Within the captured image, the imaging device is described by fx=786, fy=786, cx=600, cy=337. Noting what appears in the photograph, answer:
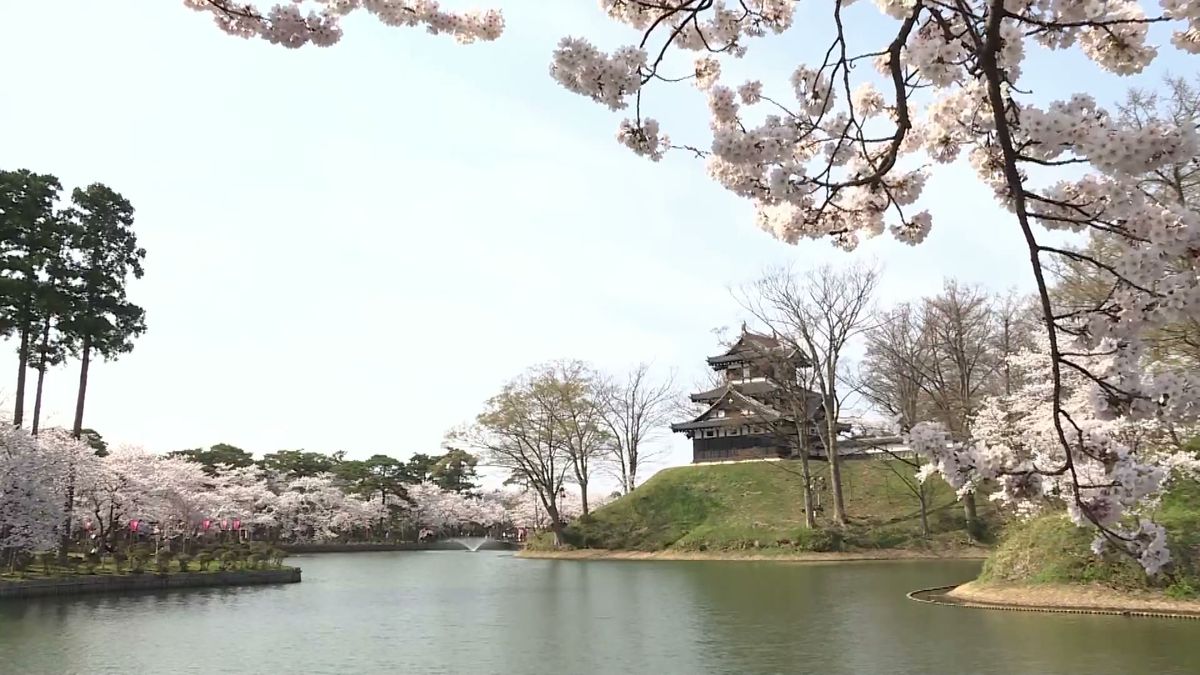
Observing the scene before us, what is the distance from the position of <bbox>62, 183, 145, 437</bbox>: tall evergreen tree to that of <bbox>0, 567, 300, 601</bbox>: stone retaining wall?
679 centimetres

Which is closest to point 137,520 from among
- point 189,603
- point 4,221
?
point 4,221

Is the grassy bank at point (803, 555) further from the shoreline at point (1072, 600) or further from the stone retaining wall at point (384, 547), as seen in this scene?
the stone retaining wall at point (384, 547)

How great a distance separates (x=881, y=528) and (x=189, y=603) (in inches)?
989

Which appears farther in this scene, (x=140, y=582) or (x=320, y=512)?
(x=320, y=512)

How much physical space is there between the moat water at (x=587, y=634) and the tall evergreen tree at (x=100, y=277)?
30.6 feet

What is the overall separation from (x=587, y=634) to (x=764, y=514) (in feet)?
82.6

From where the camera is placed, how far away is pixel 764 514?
3572 centimetres

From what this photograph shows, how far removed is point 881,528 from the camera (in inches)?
1256

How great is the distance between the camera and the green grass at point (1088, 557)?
1320cm

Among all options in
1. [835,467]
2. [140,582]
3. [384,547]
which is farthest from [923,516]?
[384,547]

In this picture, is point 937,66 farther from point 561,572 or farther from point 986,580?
point 561,572

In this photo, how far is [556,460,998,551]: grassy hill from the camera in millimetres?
31078

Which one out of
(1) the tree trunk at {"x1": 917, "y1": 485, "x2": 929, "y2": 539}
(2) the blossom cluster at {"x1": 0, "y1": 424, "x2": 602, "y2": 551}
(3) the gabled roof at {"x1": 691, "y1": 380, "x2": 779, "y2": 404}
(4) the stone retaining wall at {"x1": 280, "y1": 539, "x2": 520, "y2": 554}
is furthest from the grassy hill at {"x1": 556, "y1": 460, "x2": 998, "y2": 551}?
(4) the stone retaining wall at {"x1": 280, "y1": 539, "x2": 520, "y2": 554}

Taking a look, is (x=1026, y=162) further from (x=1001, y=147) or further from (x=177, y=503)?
(x=177, y=503)
